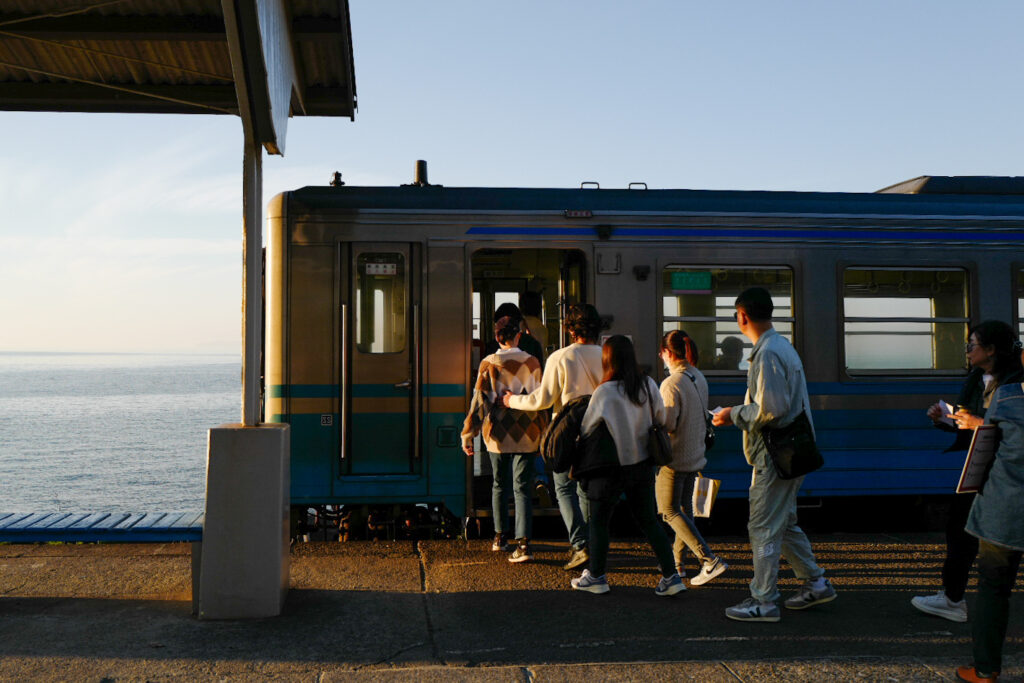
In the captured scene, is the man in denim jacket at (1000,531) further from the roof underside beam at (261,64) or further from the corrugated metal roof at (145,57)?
the corrugated metal roof at (145,57)

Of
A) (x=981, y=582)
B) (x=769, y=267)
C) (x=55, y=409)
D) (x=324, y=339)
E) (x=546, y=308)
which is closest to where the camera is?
(x=981, y=582)

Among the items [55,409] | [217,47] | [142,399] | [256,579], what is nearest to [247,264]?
[256,579]

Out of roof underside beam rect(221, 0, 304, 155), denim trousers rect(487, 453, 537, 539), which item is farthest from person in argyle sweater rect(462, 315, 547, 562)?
roof underside beam rect(221, 0, 304, 155)

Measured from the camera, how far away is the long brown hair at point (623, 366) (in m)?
5.53

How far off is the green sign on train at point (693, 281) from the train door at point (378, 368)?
222 centimetres

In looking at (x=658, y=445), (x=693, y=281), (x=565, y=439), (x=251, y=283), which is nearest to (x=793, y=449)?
(x=658, y=445)

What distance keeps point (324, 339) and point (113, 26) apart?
275cm

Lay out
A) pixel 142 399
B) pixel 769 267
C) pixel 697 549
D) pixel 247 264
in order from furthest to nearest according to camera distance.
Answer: pixel 142 399, pixel 769 267, pixel 697 549, pixel 247 264

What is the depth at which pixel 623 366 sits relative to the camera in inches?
219

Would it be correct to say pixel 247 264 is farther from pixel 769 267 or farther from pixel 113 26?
pixel 769 267

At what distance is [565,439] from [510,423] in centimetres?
97

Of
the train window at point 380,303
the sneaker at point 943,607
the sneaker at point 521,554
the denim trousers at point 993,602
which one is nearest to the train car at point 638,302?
the train window at point 380,303

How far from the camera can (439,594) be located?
580cm

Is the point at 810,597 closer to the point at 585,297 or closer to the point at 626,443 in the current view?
the point at 626,443
